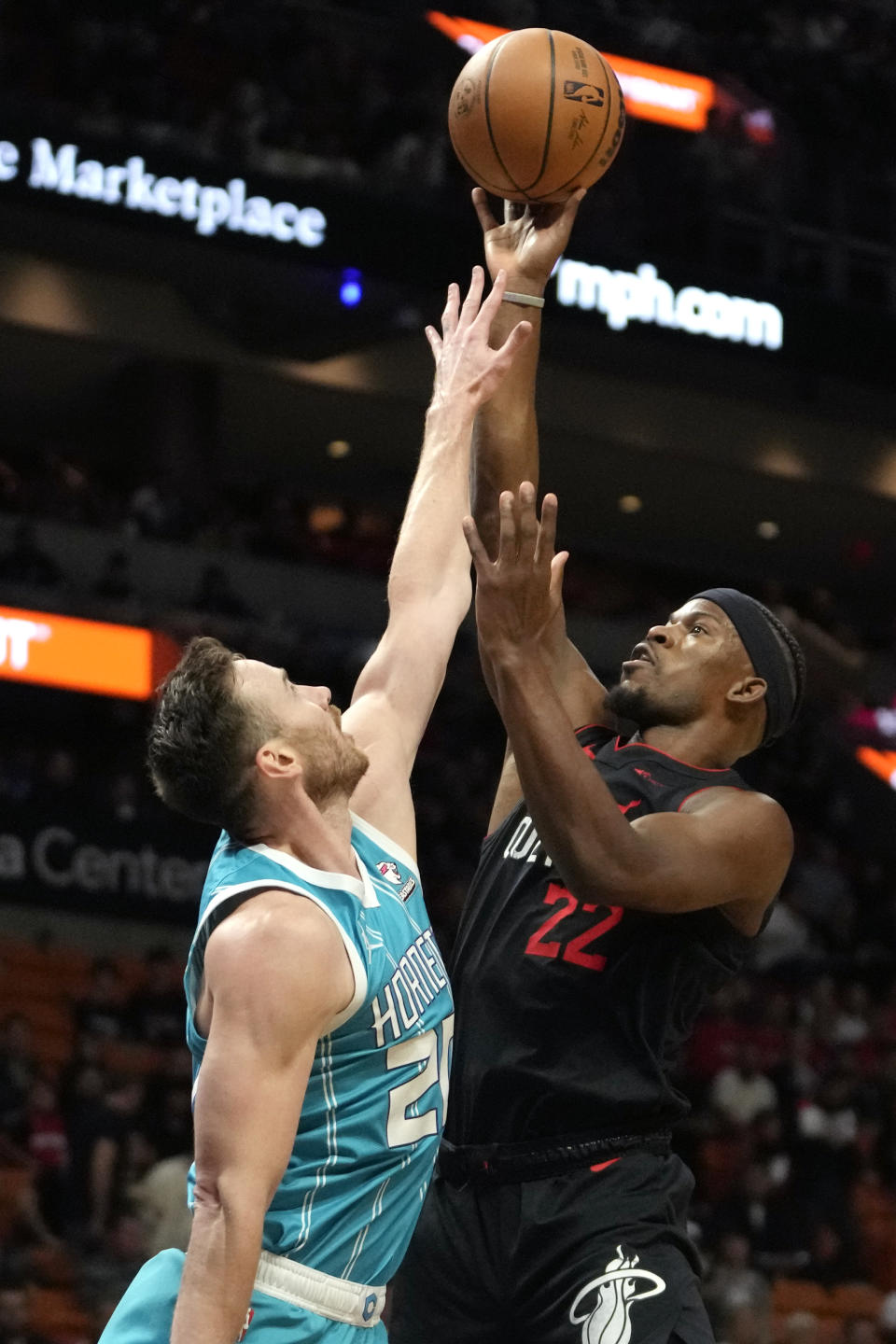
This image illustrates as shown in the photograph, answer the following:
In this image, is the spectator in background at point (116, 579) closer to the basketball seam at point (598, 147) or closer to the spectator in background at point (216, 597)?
the spectator in background at point (216, 597)

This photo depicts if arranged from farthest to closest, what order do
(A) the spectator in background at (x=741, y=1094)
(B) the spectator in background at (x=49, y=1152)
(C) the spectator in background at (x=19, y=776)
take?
(C) the spectator in background at (x=19, y=776) < (A) the spectator in background at (x=741, y=1094) < (B) the spectator in background at (x=49, y=1152)

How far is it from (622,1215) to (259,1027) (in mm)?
1151

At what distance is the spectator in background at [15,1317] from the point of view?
8078mm

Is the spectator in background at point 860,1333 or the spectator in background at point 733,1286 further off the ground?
the spectator in background at point 733,1286

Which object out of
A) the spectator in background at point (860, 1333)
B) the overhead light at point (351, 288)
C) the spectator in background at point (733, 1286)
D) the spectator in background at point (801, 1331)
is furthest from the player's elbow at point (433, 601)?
the overhead light at point (351, 288)

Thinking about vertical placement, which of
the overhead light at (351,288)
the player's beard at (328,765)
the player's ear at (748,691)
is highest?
the overhead light at (351,288)

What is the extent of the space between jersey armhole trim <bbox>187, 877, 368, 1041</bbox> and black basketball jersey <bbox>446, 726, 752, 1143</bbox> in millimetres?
807

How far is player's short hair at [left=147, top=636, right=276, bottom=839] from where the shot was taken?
2.96 m

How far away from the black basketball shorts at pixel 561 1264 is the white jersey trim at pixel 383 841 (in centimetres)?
70

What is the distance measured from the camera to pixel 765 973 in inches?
539

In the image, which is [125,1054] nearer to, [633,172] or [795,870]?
[795,870]

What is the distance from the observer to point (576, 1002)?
11.7 ft

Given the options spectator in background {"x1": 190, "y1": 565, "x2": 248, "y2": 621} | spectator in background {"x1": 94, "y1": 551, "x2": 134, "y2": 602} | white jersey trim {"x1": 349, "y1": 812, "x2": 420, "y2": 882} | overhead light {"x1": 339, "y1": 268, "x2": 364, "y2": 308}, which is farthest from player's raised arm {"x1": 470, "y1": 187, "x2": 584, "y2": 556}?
overhead light {"x1": 339, "y1": 268, "x2": 364, "y2": 308}

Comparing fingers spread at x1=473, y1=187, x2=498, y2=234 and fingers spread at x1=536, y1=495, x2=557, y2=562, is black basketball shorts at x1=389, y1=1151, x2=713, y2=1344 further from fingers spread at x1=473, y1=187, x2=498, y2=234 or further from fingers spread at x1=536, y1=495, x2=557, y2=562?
fingers spread at x1=473, y1=187, x2=498, y2=234
